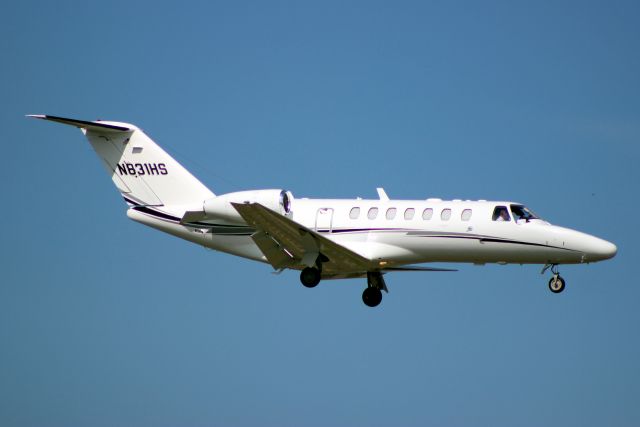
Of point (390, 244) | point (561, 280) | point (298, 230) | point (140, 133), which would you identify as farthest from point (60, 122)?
point (561, 280)

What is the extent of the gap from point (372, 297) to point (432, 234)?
3255 millimetres

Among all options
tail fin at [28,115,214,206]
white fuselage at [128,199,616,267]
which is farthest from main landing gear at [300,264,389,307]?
tail fin at [28,115,214,206]

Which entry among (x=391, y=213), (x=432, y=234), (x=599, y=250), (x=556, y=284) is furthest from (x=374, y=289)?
(x=599, y=250)

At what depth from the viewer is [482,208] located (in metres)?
25.7

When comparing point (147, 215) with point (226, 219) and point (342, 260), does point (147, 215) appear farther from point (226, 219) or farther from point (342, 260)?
point (342, 260)

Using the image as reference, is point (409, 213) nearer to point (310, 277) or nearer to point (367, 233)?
point (367, 233)

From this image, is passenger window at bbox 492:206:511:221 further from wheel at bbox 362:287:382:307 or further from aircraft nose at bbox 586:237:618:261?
wheel at bbox 362:287:382:307

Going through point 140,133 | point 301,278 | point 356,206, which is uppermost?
point 140,133

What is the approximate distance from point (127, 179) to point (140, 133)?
4.54 feet

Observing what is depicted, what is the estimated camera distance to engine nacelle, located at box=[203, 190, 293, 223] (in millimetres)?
25172

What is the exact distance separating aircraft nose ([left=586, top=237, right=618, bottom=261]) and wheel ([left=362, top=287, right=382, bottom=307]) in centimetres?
585

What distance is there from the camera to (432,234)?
25.5 m

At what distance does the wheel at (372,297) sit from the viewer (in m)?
27.8

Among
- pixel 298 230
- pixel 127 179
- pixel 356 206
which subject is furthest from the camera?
pixel 127 179
